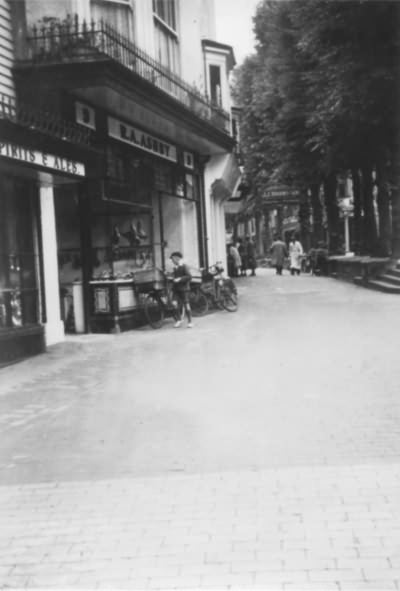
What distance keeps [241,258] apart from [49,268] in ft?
81.3

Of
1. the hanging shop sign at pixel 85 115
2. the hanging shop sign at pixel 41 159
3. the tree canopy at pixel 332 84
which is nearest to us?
the hanging shop sign at pixel 41 159

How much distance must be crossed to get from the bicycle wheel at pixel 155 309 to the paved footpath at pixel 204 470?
4.14m

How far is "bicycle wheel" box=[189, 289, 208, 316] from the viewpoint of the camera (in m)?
17.0

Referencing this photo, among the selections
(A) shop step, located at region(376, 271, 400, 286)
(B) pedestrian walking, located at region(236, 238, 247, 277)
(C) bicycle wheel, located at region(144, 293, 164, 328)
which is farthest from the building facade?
(B) pedestrian walking, located at region(236, 238, 247, 277)

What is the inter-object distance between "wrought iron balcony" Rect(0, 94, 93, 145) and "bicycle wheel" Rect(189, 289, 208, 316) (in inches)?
195

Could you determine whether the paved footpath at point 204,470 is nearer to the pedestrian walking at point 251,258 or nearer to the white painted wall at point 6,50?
the white painted wall at point 6,50

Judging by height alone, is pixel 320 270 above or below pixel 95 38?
below

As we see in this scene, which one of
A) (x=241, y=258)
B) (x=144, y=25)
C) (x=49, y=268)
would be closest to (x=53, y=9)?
(x=144, y=25)

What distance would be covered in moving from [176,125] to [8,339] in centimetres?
718

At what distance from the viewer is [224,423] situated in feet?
22.3

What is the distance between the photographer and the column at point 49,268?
12445 mm

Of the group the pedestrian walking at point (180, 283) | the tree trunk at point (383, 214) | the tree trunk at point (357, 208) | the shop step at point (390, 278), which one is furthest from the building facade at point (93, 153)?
the tree trunk at point (357, 208)

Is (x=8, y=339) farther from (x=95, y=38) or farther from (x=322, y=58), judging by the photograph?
(x=322, y=58)

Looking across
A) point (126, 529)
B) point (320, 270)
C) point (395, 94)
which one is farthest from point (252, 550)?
point (320, 270)
